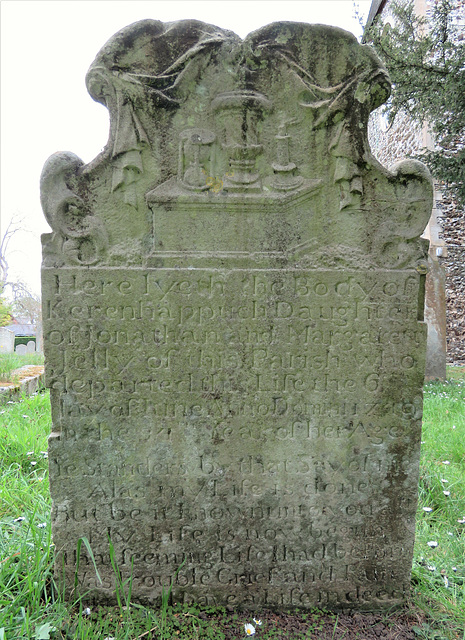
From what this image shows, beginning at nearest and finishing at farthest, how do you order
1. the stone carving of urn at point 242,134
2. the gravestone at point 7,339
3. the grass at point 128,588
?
the grass at point 128,588
the stone carving of urn at point 242,134
the gravestone at point 7,339

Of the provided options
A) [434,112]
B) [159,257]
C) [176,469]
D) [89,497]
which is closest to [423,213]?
[159,257]

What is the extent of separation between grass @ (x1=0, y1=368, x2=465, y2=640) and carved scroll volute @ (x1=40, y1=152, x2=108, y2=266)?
4.81 ft

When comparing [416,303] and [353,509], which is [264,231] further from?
[353,509]

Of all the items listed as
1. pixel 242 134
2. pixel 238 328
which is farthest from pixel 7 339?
pixel 242 134

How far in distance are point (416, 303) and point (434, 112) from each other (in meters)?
5.85

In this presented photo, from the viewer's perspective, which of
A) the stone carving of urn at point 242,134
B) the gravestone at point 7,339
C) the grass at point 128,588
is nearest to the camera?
the grass at point 128,588

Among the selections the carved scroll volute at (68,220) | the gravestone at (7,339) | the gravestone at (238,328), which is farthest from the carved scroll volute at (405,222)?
the gravestone at (7,339)

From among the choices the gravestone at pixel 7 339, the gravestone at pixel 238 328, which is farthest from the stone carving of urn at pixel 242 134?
the gravestone at pixel 7 339

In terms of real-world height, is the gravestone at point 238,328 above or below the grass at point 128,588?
above

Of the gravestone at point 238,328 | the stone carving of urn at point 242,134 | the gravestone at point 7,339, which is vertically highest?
the stone carving of urn at point 242,134

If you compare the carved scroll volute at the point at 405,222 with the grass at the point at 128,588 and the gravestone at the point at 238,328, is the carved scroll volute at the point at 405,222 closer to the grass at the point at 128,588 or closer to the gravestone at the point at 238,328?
the gravestone at the point at 238,328

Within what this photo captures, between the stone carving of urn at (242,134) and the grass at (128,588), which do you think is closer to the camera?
the grass at (128,588)

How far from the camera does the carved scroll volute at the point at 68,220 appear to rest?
2.08 metres

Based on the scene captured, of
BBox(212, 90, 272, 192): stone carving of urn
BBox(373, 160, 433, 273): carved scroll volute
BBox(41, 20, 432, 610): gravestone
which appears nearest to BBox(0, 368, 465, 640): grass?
BBox(41, 20, 432, 610): gravestone
